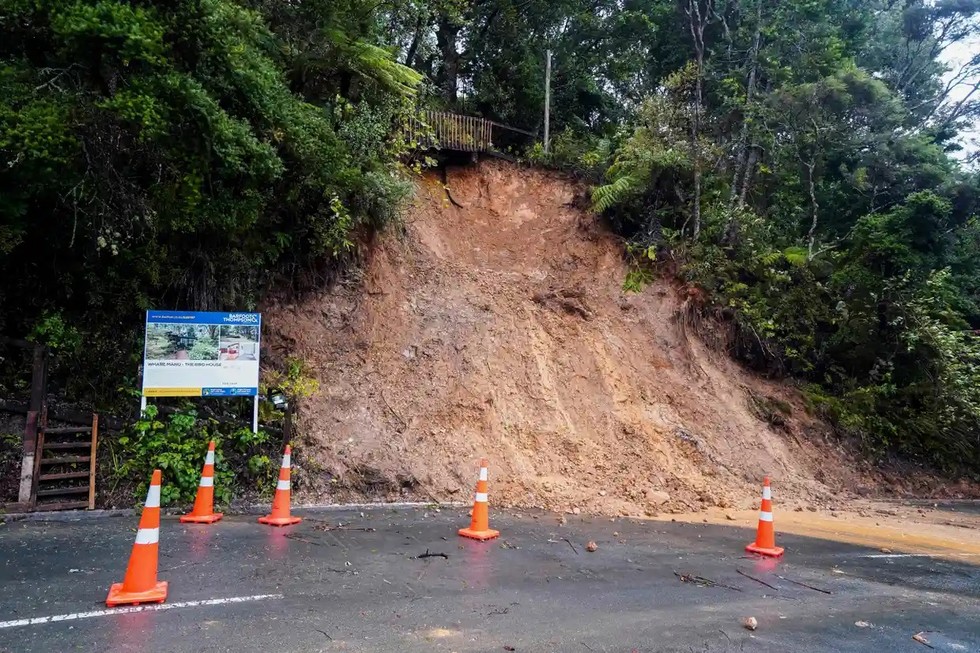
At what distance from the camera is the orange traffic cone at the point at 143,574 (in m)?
4.73

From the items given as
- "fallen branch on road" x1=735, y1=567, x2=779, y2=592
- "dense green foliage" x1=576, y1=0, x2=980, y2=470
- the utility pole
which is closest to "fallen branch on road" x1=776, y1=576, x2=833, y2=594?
"fallen branch on road" x1=735, y1=567, x2=779, y2=592

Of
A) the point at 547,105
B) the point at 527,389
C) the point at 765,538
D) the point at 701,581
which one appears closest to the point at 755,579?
the point at 701,581

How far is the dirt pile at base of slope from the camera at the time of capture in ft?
34.0

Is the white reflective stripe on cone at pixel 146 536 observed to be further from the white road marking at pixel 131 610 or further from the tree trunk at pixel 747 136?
the tree trunk at pixel 747 136

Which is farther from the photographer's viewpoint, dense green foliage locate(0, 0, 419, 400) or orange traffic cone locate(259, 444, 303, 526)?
orange traffic cone locate(259, 444, 303, 526)

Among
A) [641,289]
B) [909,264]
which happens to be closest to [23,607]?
[641,289]

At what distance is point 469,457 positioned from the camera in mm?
10742

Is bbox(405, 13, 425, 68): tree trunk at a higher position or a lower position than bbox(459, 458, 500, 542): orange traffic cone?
higher

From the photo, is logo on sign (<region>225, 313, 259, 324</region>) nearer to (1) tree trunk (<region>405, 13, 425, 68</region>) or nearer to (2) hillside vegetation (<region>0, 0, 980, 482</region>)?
(2) hillside vegetation (<region>0, 0, 980, 482</region>)

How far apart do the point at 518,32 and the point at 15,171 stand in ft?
58.3

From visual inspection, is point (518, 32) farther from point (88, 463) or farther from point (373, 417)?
point (88, 463)

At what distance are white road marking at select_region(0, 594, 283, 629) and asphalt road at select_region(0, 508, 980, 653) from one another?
2 cm

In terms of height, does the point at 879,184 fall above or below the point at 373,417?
above

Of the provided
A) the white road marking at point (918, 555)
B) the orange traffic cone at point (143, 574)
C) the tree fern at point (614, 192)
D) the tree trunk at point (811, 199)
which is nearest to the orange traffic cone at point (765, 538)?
the white road marking at point (918, 555)
